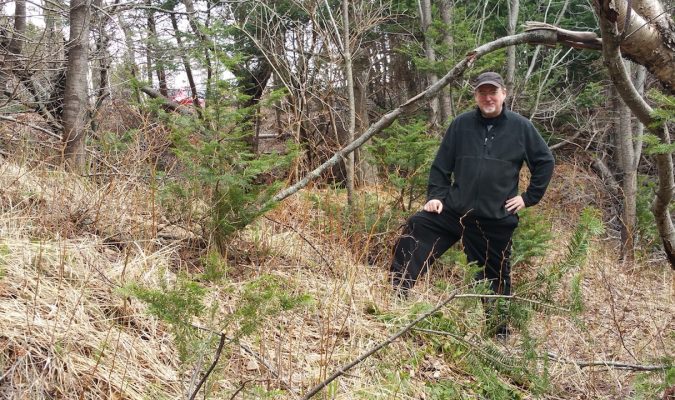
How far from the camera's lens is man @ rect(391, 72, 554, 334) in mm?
3541

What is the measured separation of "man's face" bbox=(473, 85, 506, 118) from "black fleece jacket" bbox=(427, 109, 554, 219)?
69 millimetres

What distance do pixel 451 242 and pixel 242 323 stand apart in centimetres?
234

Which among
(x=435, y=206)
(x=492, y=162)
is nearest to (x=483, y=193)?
(x=492, y=162)

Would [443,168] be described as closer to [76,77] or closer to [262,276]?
[262,276]

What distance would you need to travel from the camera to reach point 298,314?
310 cm

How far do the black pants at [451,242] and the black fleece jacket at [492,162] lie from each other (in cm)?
9

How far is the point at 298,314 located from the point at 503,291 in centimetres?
149

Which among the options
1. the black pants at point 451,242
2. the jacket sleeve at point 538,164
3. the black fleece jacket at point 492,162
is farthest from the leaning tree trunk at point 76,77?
the jacket sleeve at point 538,164

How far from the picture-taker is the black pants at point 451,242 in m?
3.60

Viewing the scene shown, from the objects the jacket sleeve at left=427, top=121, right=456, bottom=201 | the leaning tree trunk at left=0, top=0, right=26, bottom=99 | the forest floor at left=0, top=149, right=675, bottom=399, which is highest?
the leaning tree trunk at left=0, top=0, right=26, bottom=99

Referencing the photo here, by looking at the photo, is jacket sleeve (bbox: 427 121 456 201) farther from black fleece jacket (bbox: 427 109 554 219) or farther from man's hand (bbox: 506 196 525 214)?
man's hand (bbox: 506 196 525 214)

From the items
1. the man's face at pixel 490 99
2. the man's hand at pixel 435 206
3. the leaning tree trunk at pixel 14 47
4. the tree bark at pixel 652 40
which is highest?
the leaning tree trunk at pixel 14 47

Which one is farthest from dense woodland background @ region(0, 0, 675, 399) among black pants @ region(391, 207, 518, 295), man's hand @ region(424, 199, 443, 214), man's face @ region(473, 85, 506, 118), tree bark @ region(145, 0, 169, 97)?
tree bark @ region(145, 0, 169, 97)

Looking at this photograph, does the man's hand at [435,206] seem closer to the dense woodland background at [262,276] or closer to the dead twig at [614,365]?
the dense woodland background at [262,276]
